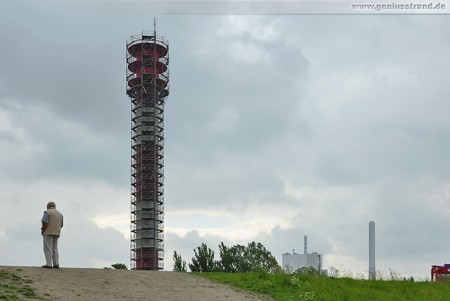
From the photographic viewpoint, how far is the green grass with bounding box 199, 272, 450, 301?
1709 centimetres

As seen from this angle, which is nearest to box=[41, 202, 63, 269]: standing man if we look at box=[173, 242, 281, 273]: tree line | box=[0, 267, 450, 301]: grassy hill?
box=[0, 267, 450, 301]: grassy hill

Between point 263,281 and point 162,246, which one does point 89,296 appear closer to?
point 263,281

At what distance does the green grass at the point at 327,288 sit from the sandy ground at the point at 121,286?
738 mm

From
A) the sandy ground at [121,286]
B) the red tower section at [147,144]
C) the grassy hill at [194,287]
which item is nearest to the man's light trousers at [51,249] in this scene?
the sandy ground at [121,286]

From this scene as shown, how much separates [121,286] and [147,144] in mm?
63966

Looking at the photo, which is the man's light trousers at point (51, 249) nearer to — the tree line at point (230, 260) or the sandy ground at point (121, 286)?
the sandy ground at point (121, 286)

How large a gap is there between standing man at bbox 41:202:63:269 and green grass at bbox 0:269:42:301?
68.1 inches

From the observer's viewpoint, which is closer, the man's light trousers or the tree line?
the man's light trousers

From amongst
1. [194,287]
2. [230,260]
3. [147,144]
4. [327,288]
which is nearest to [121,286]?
[194,287]

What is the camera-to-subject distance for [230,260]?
5212 cm

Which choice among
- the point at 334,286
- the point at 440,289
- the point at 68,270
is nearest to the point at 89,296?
the point at 68,270

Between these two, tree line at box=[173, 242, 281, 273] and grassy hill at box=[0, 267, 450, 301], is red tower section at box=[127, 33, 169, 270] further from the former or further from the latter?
grassy hill at box=[0, 267, 450, 301]

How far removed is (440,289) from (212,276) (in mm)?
6940

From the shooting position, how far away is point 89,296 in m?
14.7
